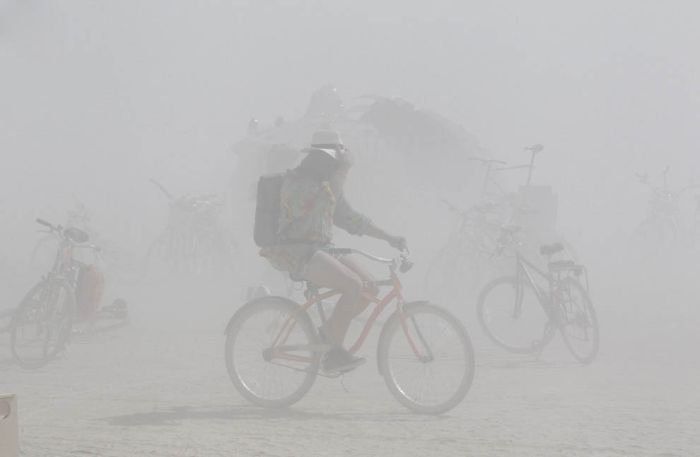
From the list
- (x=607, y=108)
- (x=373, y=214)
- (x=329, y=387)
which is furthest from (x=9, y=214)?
(x=607, y=108)

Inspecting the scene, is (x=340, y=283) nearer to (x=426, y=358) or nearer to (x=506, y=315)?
(x=426, y=358)

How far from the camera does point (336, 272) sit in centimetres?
514

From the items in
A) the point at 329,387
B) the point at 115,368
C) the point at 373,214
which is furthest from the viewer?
the point at 373,214

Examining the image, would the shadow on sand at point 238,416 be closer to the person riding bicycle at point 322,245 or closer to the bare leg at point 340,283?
the person riding bicycle at point 322,245

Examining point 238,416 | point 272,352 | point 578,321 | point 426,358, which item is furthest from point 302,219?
point 578,321

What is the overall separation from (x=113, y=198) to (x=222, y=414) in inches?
1375

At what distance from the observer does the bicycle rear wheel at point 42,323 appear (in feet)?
25.0

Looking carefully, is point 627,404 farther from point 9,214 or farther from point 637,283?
point 9,214

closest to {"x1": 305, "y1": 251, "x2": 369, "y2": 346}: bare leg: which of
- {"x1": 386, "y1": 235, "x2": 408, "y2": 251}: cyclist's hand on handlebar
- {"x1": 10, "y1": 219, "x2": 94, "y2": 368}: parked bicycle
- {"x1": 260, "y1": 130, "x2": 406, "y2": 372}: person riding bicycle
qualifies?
{"x1": 260, "y1": 130, "x2": 406, "y2": 372}: person riding bicycle

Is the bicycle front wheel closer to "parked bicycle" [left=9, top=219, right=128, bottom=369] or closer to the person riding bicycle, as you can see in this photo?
the person riding bicycle

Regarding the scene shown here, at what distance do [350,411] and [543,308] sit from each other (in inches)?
146

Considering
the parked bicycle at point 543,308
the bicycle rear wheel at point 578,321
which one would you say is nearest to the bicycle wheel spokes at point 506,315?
the parked bicycle at point 543,308

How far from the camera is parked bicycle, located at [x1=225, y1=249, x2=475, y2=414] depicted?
5.27m

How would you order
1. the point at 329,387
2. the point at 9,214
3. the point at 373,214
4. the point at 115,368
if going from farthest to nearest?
the point at 9,214, the point at 373,214, the point at 115,368, the point at 329,387
